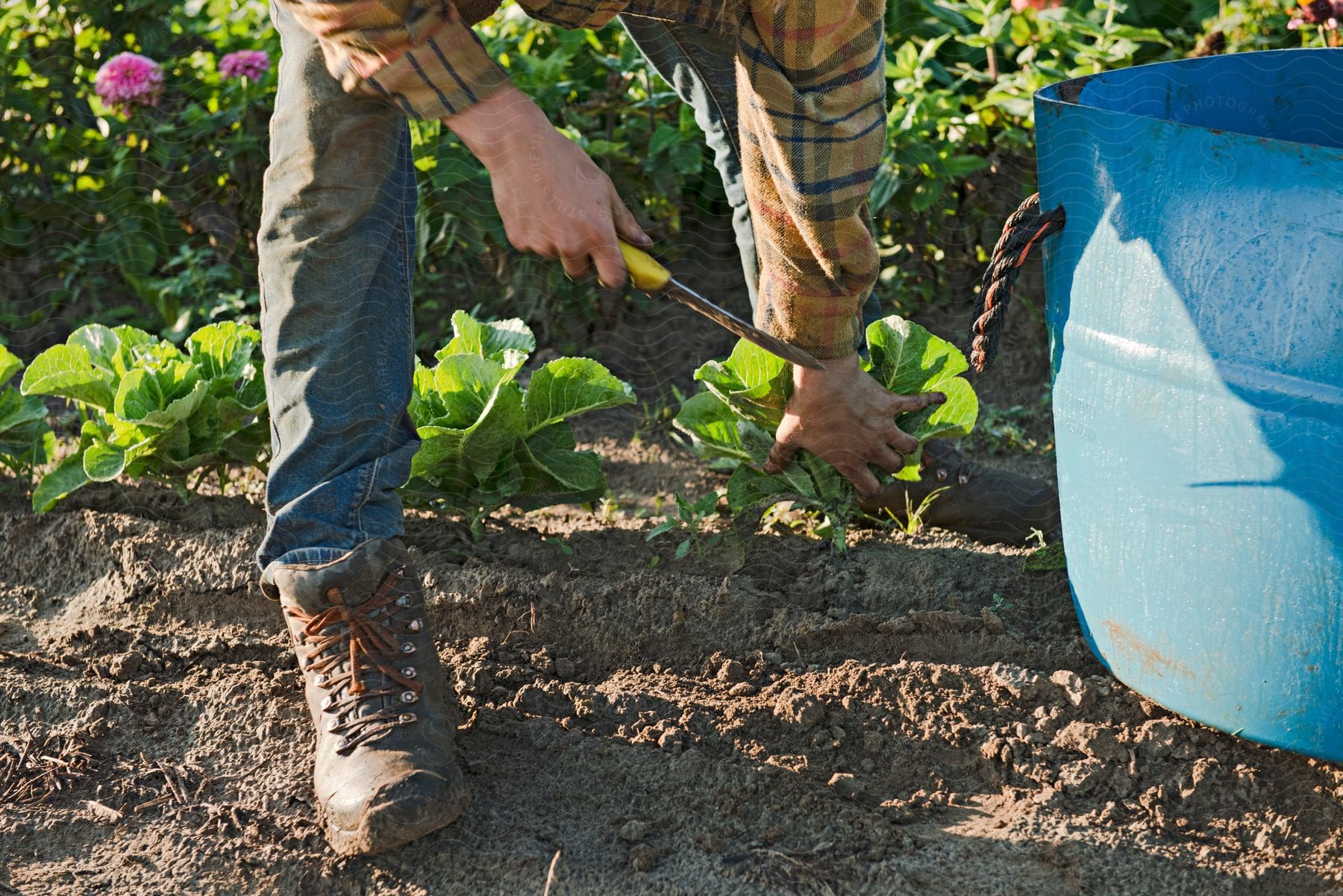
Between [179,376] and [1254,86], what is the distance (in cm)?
199

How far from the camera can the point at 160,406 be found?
2.42m

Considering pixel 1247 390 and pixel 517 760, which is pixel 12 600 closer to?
pixel 517 760

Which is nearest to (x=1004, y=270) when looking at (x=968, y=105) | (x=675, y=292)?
(x=675, y=292)

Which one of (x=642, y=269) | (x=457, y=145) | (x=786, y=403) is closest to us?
(x=642, y=269)

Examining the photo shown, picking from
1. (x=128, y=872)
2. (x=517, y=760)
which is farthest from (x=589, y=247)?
(x=128, y=872)

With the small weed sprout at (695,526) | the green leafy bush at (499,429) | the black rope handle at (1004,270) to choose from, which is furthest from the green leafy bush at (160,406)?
the black rope handle at (1004,270)

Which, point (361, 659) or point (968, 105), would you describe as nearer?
point (361, 659)

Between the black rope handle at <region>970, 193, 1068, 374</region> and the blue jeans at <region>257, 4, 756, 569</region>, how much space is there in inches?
33.4

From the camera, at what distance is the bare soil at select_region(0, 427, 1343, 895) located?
163 centimetres

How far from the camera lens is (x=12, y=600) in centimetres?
244

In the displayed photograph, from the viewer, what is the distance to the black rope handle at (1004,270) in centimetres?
179

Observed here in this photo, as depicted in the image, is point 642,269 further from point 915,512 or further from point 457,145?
point 457,145

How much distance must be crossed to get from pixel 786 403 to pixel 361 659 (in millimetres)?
908

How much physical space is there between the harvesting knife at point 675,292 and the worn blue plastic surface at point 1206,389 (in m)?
0.44
